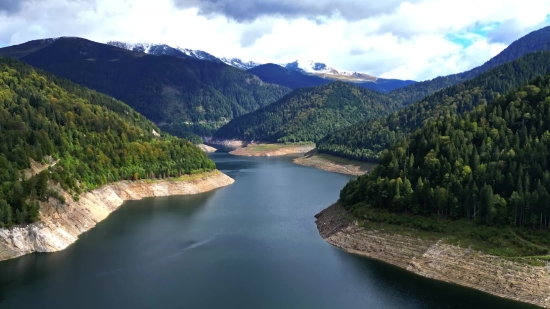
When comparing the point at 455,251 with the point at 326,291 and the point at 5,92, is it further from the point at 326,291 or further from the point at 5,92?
the point at 5,92

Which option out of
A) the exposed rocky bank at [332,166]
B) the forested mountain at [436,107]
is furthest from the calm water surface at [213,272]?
the forested mountain at [436,107]

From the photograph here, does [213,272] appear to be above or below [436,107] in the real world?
below

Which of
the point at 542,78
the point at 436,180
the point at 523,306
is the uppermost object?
the point at 542,78

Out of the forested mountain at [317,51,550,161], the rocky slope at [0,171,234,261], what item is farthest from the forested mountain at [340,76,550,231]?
the forested mountain at [317,51,550,161]

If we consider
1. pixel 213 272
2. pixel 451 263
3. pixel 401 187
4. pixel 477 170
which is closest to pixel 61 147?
pixel 213 272

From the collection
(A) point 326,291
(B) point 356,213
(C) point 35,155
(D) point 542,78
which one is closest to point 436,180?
(B) point 356,213

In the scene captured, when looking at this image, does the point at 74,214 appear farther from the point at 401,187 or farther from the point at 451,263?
the point at 451,263
